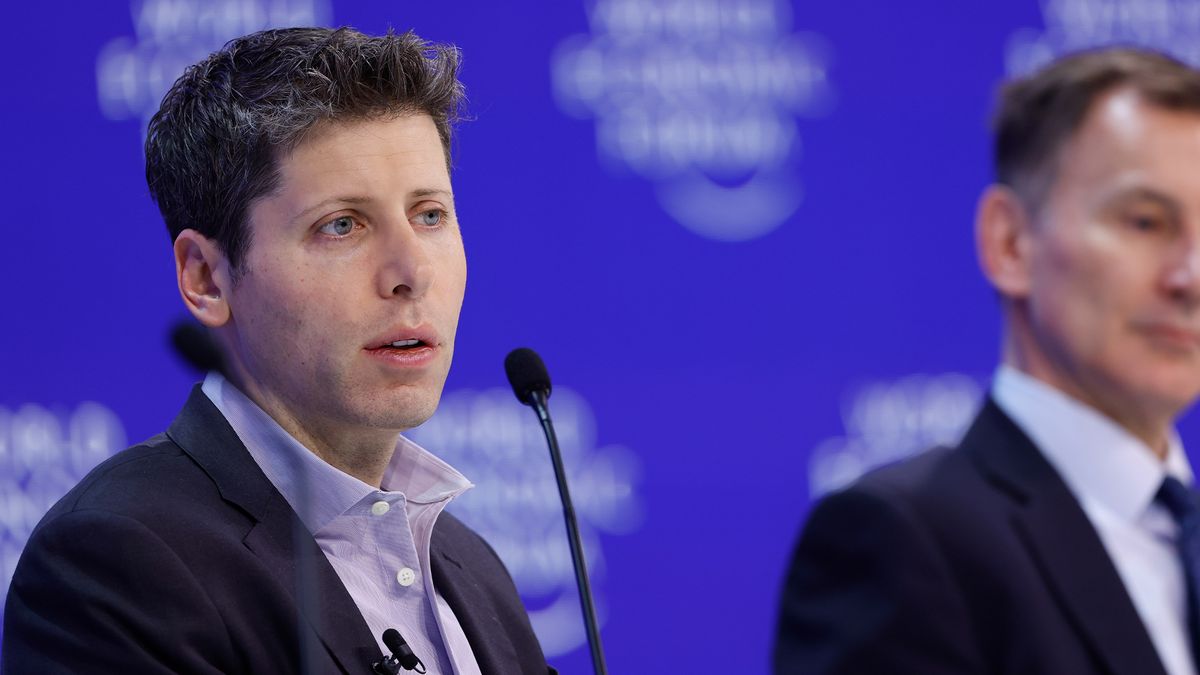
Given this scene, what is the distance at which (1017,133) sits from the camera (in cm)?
139

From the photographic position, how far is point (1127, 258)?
1.30 m

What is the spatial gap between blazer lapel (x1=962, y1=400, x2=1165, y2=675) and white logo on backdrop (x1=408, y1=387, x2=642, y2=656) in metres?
1.98

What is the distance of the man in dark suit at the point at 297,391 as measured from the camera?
188 centimetres

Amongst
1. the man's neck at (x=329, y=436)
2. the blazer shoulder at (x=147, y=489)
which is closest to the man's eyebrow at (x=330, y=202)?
A: the man's neck at (x=329, y=436)

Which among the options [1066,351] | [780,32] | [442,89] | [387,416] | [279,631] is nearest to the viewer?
[1066,351]

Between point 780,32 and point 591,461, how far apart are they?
1115 millimetres

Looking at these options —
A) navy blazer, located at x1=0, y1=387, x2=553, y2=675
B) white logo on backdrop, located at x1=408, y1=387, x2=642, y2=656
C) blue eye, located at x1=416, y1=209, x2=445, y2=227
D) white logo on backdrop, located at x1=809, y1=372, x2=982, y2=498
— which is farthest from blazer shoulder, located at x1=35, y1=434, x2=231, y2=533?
white logo on backdrop, located at x1=809, y1=372, x2=982, y2=498

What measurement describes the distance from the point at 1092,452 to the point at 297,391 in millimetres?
1175

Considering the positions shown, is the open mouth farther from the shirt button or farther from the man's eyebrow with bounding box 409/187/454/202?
the shirt button

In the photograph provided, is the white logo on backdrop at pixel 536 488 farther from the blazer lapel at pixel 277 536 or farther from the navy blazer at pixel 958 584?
the navy blazer at pixel 958 584

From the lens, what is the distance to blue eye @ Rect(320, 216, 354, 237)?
2.08 meters

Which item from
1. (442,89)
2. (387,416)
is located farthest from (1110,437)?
(442,89)

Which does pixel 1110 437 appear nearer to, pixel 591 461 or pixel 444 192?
pixel 444 192

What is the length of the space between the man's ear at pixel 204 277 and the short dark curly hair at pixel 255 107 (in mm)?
19
